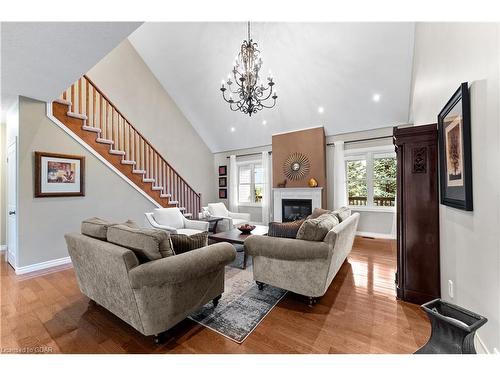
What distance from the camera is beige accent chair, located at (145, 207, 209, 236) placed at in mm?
4137

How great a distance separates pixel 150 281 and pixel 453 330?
169 cm

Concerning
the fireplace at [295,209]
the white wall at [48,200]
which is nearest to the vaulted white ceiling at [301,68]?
the fireplace at [295,209]

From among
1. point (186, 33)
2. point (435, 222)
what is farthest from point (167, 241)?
point (186, 33)

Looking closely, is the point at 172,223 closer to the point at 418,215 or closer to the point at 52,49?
the point at 52,49

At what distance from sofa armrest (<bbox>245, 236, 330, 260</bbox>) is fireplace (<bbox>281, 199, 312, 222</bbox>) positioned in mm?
3682

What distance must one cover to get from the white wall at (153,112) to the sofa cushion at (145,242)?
16.4ft

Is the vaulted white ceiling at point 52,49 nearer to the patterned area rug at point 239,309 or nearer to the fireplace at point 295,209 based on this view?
the patterned area rug at point 239,309

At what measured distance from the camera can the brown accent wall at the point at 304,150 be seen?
5684mm

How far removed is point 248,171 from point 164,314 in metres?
5.95

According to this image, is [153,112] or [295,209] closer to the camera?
[295,209]

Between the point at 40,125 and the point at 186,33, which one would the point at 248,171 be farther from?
the point at 40,125

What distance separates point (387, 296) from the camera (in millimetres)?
2424

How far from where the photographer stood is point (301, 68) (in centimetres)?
479

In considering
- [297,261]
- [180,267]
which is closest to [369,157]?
[297,261]
